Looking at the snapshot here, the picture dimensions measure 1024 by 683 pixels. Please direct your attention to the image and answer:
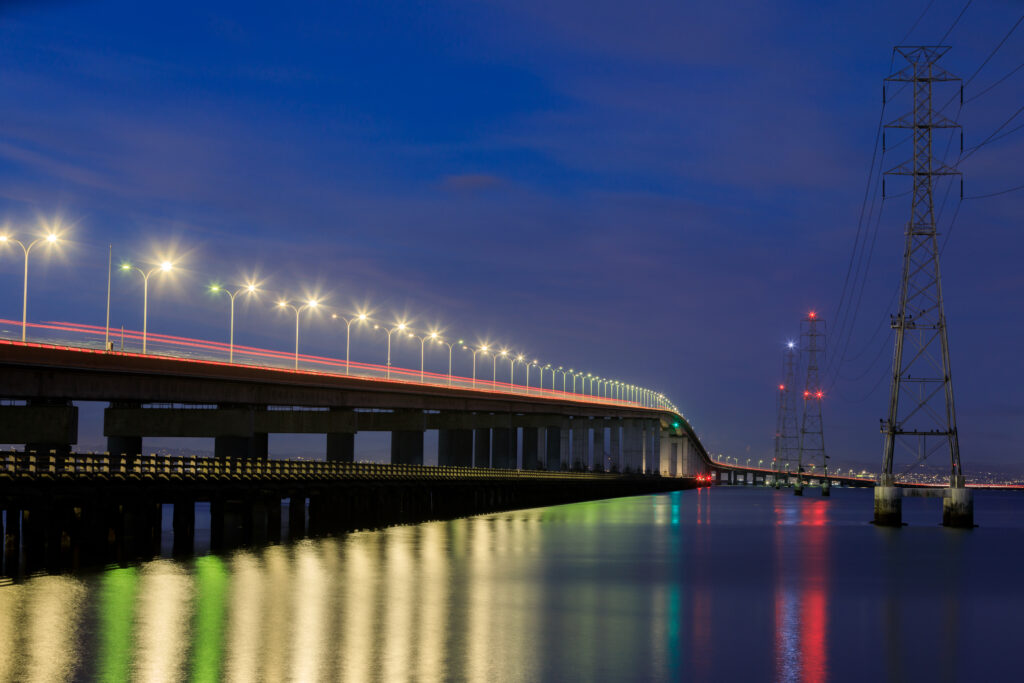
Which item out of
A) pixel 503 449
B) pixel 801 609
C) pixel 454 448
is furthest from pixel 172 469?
pixel 503 449

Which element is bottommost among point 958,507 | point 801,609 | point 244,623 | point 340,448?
point 801,609

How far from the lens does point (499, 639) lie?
35500 millimetres

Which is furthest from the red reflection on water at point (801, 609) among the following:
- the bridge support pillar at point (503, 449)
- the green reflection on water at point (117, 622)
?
the bridge support pillar at point (503, 449)

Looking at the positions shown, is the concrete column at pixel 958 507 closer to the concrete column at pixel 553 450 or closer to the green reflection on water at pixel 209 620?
the green reflection on water at pixel 209 620

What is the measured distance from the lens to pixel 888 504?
88.8 metres

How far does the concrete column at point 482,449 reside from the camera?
154125 mm

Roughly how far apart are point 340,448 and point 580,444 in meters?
80.3

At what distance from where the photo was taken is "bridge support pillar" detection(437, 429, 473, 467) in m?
143

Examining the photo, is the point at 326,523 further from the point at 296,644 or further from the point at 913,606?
the point at 296,644

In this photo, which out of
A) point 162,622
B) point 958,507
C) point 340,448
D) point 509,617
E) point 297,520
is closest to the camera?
point 162,622

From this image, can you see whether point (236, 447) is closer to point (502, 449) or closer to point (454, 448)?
point (454, 448)

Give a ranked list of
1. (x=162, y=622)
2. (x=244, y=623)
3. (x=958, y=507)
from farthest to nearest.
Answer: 1. (x=958, y=507)
2. (x=244, y=623)
3. (x=162, y=622)

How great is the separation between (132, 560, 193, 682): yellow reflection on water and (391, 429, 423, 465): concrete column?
70222 mm

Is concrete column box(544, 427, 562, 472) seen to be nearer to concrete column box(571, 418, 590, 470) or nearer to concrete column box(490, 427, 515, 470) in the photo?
concrete column box(571, 418, 590, 470)
